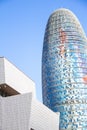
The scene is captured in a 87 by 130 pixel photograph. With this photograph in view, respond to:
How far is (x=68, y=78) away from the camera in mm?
123812

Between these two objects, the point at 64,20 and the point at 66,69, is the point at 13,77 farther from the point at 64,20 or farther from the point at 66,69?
the point at 64,20

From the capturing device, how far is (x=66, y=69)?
4941 inches

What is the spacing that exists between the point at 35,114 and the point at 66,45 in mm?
69035

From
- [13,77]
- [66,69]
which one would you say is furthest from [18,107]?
[66,69]

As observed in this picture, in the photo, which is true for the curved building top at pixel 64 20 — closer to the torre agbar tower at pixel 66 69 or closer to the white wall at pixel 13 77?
the torre agbar tower at pixel 66 69

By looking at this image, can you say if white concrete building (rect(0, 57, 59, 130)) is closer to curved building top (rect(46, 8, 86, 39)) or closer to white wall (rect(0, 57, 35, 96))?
white wall (rect(0, 57, 35, 96))

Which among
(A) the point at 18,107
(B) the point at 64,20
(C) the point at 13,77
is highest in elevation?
(B) the point at 64,20

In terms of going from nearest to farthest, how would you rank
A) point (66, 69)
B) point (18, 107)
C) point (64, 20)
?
point (18, 107) → point (66, 69) → point (64, 20)

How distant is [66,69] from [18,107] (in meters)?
64.3

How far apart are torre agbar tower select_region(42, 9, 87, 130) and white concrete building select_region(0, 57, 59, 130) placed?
147 ft

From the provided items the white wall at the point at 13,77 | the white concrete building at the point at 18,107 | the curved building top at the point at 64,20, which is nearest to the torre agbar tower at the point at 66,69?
the curved building top at the point at 64,20

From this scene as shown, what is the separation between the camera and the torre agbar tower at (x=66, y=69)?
118812 mm

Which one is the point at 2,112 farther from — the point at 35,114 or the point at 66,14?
the point at 66,14

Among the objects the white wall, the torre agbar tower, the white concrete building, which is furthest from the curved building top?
the white concrete building
